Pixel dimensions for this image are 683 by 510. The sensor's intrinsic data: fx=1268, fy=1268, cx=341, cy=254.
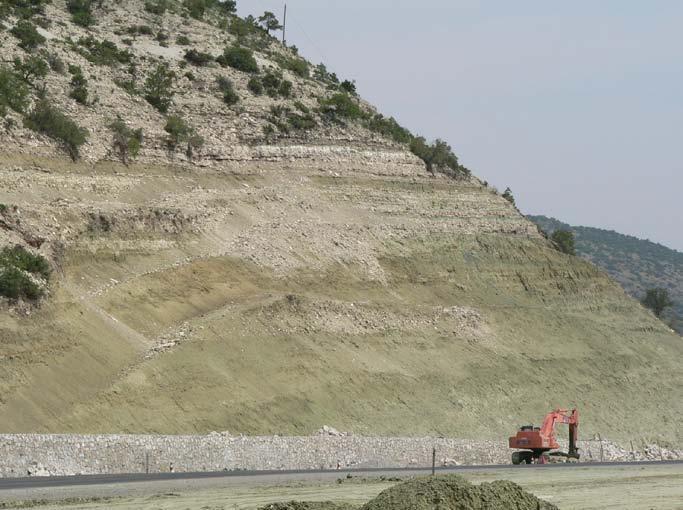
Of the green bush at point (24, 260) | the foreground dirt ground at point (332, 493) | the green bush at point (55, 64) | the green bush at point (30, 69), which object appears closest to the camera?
the foreground dirt ground at point (332, 493)

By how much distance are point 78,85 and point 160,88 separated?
218 inches

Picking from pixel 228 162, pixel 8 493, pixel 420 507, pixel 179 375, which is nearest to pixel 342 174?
pixel 228 162

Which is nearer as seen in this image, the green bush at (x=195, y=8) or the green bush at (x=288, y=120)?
the green bush at (x=288, y=120)

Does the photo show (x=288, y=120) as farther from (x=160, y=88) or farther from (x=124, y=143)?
(x=124, y=143)

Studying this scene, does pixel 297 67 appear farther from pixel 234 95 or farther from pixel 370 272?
pixel 370 272

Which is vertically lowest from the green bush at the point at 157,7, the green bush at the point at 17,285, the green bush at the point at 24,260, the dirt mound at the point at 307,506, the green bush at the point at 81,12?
the dirt mound at the point at 307,506

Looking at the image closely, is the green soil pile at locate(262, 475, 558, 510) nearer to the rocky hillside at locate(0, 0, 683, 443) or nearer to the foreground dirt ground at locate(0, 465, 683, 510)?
the foreground dirt ground at locate(0, 465, 683, 510)

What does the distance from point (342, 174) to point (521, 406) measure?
1629cm

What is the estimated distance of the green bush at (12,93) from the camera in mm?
57406

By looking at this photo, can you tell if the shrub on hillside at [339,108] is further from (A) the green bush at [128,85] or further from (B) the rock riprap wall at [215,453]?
(B) the rock riprap wall at [215,453]

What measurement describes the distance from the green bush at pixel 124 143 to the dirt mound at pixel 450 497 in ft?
126

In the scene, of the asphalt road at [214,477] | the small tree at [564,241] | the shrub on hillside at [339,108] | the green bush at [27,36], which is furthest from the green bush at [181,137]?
the small tree at [564,241]

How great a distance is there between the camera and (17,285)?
4559 centimetres

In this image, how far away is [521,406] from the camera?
61.0 metres
